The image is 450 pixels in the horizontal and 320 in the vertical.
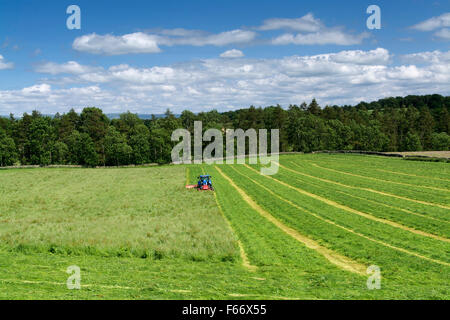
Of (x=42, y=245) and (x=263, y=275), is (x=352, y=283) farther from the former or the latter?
(x=42, y=245)

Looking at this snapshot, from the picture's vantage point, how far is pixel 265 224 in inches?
894

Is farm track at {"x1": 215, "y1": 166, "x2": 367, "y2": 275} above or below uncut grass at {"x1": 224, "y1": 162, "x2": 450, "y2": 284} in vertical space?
below

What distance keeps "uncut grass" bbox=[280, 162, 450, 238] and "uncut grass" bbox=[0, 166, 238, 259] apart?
11.0 m

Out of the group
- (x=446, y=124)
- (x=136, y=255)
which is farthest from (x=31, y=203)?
(x=446, y=124)

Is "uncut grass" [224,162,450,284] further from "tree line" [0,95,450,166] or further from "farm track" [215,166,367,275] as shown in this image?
"tree line" [0,95,450,166]

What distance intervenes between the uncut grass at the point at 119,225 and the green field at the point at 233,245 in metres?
0.08

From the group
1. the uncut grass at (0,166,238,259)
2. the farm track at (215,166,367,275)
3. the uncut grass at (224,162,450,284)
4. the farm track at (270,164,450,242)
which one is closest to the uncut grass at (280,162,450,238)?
the farm track at (270,164,450,242)

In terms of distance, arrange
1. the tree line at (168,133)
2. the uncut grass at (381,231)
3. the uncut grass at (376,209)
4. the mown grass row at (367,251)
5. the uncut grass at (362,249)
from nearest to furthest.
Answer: the mown grass row at (367,251) < the uncut grass at (362,249) < the uncut grass at (381,231) < the uncut grass at (376,209) < the tree line at (168,133)

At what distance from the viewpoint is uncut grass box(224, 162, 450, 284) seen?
1361 centimetres

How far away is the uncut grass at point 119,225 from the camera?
16.8 metres

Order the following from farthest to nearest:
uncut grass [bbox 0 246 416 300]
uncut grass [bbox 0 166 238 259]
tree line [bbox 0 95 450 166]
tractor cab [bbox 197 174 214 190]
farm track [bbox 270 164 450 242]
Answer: tree line [bbox 0 95 450 166] → tractor cab [bbox 197 174 214 190] → farm track [bbox 270 164 450 242] → uncut grass [bbox 0 166 238 259] → uncut grass [bbox 0 246 416 300]

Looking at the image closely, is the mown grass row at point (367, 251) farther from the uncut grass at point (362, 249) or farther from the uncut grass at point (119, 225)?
the uncut grass at point (119, 225)

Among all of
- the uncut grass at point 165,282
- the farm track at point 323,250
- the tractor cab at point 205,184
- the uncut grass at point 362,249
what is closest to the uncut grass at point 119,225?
the uncut grass at point 165,282

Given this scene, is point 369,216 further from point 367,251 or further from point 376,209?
point 367,251
